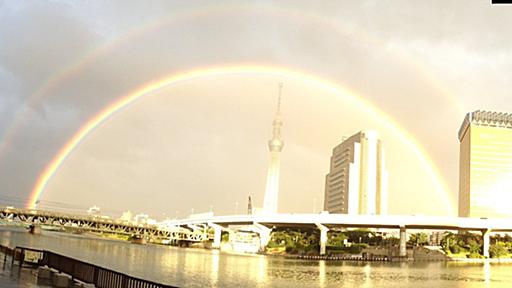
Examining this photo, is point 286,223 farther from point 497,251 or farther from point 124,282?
point 124,282

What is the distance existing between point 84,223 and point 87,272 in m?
167

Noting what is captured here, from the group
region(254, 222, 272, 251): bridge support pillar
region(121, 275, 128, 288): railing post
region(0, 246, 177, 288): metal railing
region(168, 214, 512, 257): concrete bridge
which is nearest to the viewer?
region(0, 246, 177, 288): metal railing

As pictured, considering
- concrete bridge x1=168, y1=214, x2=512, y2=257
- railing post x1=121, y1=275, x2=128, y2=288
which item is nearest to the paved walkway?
railing post x1=121, y1=275, x2=128, y2=288

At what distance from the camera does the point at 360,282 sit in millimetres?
60875

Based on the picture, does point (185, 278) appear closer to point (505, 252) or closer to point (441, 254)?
point (441, 254)

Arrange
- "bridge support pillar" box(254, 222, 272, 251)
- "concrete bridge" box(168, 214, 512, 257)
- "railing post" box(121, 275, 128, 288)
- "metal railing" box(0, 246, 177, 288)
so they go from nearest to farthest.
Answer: "metal railing" box(0, 246, 177, 288), "railing post" box(121, 275, 128, 288), "concrete bridge" box(168, 214, 512, 257), "bridge support pillar" box(254, 222, 272, 251)

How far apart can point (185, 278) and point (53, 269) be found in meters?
23.8

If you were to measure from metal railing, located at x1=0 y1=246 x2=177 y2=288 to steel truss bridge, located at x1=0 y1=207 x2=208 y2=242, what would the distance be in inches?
5861

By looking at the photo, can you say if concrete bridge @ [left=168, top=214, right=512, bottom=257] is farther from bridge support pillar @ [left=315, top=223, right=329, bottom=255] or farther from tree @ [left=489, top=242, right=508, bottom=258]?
tree @ [left=489, top=242, right=508, bottom=258]

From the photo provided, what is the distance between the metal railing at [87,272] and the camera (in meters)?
23.3

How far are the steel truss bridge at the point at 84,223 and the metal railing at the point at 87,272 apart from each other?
149m

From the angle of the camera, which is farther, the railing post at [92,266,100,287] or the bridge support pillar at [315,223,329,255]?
the bridge support pillar at [315,223,329,255]

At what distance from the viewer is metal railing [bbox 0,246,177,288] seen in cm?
2327

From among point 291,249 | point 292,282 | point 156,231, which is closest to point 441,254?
point 291,249
